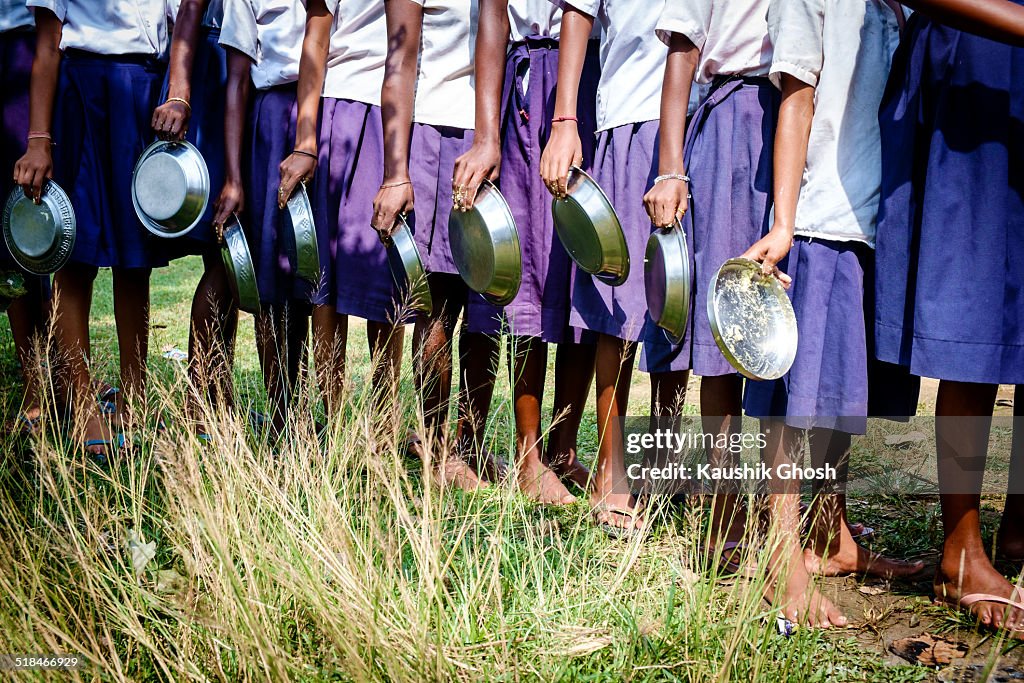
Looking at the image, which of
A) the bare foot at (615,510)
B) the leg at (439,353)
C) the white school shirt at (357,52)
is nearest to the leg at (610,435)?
the bare foot at (615,510)

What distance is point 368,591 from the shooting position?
189 cm

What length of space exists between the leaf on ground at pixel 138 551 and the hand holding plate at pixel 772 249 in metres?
1.60

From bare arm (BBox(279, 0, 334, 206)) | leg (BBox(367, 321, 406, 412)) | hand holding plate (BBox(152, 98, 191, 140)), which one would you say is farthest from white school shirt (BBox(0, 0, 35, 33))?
leg (BBox(367, 321, 406, 412))

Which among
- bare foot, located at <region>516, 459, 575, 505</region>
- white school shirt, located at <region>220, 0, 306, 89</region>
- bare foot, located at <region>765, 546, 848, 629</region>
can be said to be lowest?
bare foot, located at <region>765, 546, 848, 629</region>

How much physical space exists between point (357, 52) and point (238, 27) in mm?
464

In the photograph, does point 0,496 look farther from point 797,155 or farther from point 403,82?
point 797,155

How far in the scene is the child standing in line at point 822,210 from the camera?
2.43 metres

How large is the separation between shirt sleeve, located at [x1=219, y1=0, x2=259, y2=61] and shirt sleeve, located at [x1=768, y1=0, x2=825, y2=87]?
1.96 m

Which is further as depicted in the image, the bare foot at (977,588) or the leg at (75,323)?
the leg at (75,323)

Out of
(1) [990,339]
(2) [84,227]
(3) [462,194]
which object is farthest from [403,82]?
(1) [990,339]

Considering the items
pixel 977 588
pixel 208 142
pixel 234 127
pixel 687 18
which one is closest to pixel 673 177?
pixel 687 18

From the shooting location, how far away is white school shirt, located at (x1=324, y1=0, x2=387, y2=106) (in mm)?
3336

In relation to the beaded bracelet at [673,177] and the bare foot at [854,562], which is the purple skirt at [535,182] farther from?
the bare foot at [854,562]

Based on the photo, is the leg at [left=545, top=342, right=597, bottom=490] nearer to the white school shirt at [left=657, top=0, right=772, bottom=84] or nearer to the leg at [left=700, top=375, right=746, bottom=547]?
the leg at [left=700, top=375, right=746, bottom=547]
